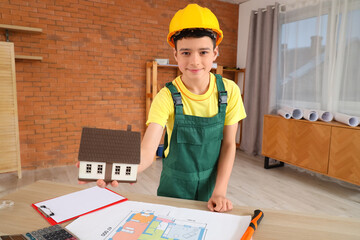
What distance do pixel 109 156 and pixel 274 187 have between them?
2814 mm

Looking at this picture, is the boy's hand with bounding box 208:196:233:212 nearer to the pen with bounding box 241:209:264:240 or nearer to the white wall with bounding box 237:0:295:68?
the pen with bounding box 241:209:264:240

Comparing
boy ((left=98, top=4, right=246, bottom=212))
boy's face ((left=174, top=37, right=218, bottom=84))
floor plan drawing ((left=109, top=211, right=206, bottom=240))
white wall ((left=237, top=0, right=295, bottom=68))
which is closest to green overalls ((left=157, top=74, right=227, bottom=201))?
boy ((left=98, top=4, right=246, bottom=212))

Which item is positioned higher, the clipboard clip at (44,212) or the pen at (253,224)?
the pen at (253,224)

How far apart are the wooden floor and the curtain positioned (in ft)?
2.69

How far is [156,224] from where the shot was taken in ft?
2.42

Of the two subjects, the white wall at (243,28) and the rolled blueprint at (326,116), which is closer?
the rolled blueprint at (326,116)

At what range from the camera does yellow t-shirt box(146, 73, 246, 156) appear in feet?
3.48

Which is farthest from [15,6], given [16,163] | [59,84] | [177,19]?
[177,19]

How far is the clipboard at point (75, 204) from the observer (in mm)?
785

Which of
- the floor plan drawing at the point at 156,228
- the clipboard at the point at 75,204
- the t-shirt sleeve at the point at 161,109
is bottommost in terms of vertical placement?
the clipboard at the point at 75,204

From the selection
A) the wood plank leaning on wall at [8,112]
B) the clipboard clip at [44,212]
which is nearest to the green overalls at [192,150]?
the clipboard clip at [44,212]

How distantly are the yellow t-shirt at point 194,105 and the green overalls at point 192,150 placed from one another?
3 cm

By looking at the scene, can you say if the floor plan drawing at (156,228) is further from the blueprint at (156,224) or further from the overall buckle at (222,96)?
the overall buckle at (222,96)

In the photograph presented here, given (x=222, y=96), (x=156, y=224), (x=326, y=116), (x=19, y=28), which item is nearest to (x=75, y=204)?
(x=156, y=224)
